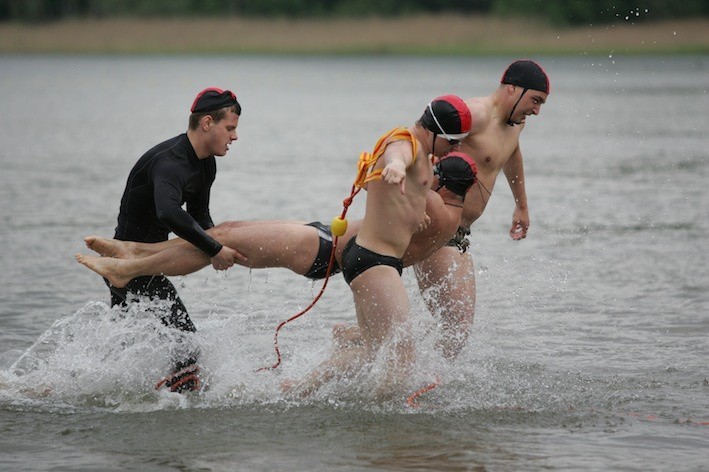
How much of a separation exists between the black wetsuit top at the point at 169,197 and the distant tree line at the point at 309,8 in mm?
64123

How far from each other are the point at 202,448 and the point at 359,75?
5160 centimetres

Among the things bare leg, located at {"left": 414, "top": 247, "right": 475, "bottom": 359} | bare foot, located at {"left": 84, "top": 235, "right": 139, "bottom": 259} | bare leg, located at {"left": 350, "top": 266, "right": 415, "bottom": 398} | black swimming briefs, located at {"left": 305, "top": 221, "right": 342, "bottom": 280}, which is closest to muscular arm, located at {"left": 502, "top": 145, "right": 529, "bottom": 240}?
bare leg, located at {"left": 414, "top": 247, "right": 475, "bottom": 359}

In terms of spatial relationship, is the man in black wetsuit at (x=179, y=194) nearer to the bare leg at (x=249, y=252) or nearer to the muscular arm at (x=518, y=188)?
the bare leg at (x=249, y=252)

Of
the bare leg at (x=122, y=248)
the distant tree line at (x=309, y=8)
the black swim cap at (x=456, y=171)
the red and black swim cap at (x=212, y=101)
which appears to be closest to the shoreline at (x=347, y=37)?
the distant tree line at (x=309, y=8)

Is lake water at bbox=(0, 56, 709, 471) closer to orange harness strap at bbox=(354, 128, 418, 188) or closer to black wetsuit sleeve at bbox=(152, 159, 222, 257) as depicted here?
black wetsuit sleeve at bbox=(152, 159, 222, 257)

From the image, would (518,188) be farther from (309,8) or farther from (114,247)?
(309,8)

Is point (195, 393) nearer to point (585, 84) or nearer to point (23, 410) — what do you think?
point (23, 410)

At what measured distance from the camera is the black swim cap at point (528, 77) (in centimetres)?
884

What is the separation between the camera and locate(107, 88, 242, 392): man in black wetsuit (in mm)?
7918

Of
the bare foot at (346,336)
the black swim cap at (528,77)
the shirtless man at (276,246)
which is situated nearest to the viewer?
the shirtless man at (276,246)

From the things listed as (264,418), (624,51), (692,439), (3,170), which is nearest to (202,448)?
(264,418)

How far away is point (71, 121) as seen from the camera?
34.2 m

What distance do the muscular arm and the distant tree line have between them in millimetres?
62604

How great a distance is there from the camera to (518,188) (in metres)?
9.61
